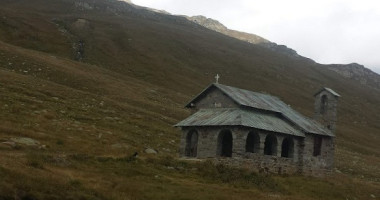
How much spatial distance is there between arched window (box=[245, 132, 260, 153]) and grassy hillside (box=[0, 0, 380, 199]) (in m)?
3.78

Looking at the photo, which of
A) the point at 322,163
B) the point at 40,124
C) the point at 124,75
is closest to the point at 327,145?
the point at 322,163

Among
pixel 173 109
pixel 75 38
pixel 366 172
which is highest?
pixel 75 38

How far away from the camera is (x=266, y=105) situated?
5262 centimetres

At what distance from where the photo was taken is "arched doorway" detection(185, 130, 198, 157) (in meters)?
51.0

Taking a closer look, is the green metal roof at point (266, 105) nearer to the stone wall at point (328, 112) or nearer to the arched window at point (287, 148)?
the stone wall at point (328, 112)

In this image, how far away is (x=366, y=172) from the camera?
69812 mm

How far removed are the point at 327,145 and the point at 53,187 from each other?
113 ft

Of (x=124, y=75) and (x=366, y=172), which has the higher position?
(x=124, y=75)

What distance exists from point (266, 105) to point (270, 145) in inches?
166

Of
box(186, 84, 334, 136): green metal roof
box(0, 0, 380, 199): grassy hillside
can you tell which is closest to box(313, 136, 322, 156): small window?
box(186, 84, 334, 136): green metal roof

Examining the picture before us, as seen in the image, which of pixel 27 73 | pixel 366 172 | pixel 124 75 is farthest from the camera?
pixel 124 75

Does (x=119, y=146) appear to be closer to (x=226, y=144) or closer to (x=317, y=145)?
(x=226, y=144)

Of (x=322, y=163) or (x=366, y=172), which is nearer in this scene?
(x=322, y=163)

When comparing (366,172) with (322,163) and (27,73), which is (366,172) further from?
(27,73)
